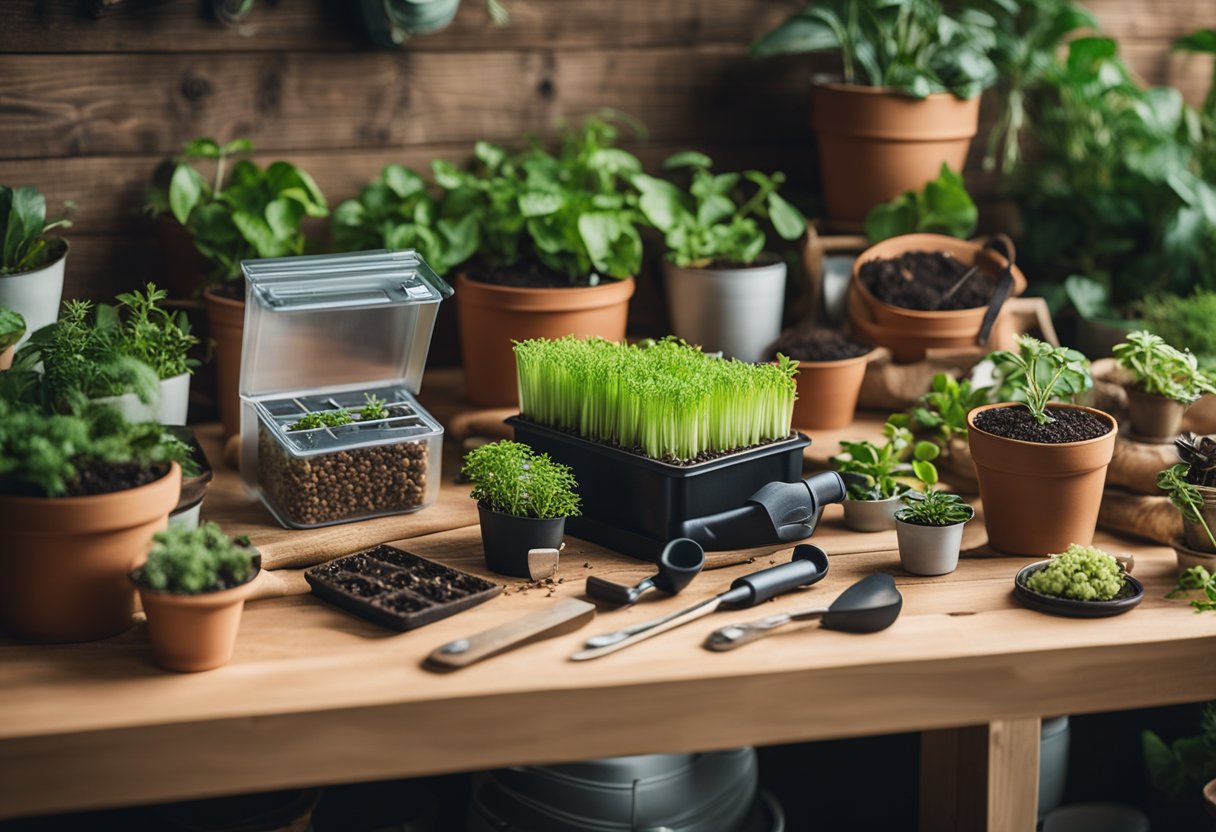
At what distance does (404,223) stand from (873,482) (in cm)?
83

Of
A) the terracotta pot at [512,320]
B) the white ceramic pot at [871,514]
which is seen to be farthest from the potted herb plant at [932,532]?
the terracotta pot at [512,320]

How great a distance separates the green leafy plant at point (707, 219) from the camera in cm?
200

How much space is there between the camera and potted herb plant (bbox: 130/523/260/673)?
1.24 metres

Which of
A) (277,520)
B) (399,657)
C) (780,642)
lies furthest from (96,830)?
(780,642)

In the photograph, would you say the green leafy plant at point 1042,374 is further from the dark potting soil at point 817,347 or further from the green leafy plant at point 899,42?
the green leafy plant at point 899,42

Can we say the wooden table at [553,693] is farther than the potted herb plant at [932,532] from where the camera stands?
No

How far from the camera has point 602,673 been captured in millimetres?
1279

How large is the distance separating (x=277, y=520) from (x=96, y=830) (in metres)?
0.53

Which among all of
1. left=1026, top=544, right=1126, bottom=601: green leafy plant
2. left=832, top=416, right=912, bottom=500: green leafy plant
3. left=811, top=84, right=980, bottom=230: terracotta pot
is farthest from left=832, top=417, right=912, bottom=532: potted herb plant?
left=811, top=84, right=980, bottom=230: terracotta pot

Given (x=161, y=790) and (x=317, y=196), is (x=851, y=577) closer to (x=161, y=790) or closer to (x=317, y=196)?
(x=161, y=790)

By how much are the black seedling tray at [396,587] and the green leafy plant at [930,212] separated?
3.34 feet

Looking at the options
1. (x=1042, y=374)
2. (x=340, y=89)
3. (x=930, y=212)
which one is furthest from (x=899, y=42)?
(x=340, y=89)

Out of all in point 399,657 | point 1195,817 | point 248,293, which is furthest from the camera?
point 1195,817

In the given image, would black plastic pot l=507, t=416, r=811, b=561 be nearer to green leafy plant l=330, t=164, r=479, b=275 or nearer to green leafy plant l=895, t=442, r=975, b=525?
green leafy plant l=895, t=442, r=975, b=525
